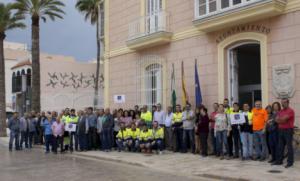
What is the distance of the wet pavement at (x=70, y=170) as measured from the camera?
34.0 ft

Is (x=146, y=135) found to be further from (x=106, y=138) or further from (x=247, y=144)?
(x=247, y=144)

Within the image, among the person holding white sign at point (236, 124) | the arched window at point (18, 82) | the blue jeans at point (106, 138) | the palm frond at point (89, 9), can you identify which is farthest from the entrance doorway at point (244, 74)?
the arched window at point (18, 82)

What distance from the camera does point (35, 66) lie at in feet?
84.8

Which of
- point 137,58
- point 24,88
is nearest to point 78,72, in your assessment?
point 24,88

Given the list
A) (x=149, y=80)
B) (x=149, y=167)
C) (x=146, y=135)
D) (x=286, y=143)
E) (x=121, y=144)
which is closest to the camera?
(x=286, y=143)

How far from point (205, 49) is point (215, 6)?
1699 mm

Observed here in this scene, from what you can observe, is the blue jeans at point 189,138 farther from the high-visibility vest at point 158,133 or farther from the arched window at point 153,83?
the arched window at point 153,83

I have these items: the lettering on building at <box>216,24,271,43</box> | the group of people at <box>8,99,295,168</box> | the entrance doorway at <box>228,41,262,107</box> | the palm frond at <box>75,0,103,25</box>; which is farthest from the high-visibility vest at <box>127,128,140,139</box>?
the palm frond at <box>75,0,103,25</box>

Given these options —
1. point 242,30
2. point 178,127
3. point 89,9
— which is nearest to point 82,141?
point 178,127

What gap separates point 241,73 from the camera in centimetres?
1623

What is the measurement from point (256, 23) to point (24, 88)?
3543 cm

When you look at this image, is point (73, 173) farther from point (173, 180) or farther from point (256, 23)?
point (256, 23)

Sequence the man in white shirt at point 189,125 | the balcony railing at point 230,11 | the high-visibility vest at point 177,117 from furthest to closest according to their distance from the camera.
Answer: the high-visibility vest at point 177,117
the man in white shirt at point 189,125
the balcony railing at point 230,11

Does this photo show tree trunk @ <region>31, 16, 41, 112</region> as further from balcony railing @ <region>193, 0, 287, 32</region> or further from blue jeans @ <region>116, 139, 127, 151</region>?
balcony railing @ <region>193, 0, 287, 32</region>
